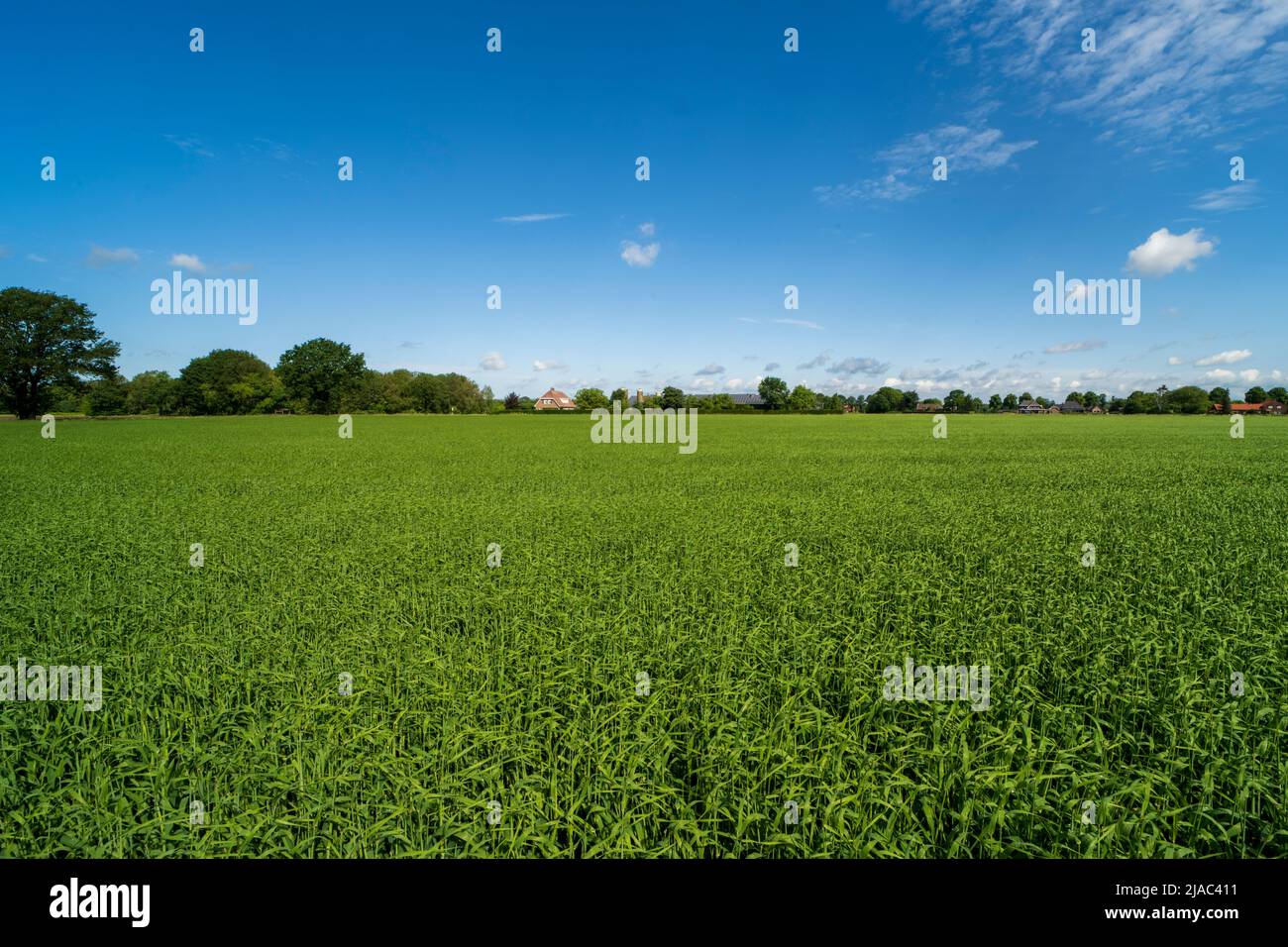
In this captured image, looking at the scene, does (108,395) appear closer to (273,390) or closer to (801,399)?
(273,390)

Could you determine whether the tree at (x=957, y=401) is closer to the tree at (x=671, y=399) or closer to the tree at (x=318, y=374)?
the tree at (x=671, y=399)

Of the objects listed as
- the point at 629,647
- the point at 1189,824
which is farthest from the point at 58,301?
the point at 1189,824

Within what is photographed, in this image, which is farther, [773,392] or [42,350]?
[773,392]

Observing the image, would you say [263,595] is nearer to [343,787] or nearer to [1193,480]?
[343,787]

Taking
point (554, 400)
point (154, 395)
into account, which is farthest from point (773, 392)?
point (154, 395)

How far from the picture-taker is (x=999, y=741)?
473 cm

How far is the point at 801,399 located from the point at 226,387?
12333 centimetres

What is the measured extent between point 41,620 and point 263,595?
2.65 m

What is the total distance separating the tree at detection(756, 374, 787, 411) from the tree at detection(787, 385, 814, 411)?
2.42 meters

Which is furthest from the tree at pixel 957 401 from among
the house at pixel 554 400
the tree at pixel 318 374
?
the tree at pixel 318 374

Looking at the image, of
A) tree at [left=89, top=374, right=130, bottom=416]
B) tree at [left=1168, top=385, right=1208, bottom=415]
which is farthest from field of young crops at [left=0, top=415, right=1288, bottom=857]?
tree at [left=1168, top=385, right=1208, bottom=415]

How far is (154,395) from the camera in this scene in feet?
314

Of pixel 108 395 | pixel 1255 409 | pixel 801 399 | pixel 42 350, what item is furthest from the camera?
pixel 801 399
